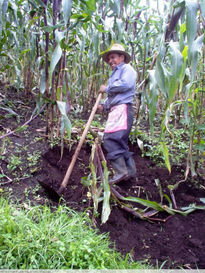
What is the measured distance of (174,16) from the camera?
1.76 metres

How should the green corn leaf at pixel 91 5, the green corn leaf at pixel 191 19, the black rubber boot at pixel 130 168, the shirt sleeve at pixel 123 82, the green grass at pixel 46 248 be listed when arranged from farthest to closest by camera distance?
the black rubber boot at pixel 130 168
the shirt sleeve at pixel 123 82
the green corn leaf at pixel 91 5
the green corn leaf at pixel 191 19
the green grass at pixel 46 248

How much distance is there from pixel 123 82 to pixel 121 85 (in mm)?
39

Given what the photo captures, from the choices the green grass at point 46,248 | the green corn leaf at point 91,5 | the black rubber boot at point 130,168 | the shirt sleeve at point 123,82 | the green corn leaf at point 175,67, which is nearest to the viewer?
the green grass at point 46,248

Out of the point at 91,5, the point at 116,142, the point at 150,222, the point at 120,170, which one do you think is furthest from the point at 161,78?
the point at 150,222

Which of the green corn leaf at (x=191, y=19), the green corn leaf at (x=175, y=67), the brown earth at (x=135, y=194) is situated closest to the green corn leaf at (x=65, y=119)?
the brown earth at (x=135, y=194)

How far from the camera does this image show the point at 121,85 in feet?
7.76

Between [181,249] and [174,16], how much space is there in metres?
1.68

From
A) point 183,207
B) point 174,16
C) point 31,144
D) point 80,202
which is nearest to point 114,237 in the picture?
point 80,202

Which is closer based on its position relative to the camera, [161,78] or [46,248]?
[46,248]

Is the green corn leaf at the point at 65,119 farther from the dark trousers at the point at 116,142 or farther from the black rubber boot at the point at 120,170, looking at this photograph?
the black rubber boot at the point at 120,170

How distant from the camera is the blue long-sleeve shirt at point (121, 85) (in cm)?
238

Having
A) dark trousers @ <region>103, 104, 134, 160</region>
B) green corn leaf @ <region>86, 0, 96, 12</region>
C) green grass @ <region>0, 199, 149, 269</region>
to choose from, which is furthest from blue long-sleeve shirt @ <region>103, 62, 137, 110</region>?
green grass @ <region>0, 199, 149, 269</region>

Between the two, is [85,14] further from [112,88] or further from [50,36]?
[112,88]

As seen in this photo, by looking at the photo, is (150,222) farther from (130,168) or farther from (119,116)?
(119,116)
